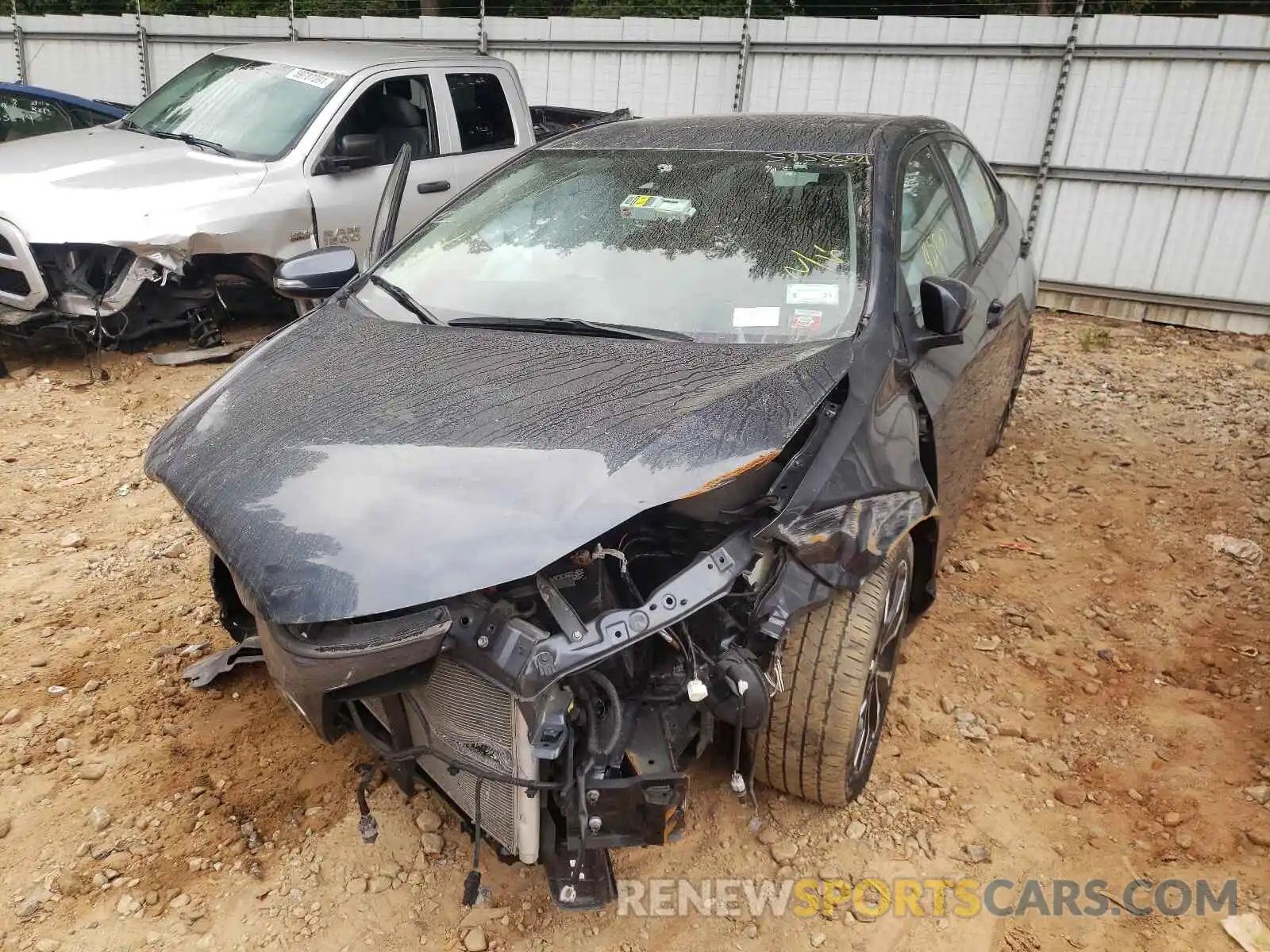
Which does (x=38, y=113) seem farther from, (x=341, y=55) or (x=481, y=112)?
(x=481, y=112)

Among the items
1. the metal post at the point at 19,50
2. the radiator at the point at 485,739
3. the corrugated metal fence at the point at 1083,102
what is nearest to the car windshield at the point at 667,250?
the radiator at the point at 485,739

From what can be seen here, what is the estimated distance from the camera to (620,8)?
1360 cm

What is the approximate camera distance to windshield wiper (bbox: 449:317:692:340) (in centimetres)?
256

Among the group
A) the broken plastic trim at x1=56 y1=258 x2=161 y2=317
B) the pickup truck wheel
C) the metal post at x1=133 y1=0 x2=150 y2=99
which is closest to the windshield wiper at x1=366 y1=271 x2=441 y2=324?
the pickup truck wheel

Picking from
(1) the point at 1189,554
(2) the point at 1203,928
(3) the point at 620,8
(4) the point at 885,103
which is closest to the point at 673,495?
(2) the point at 1203,928

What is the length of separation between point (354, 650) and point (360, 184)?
4.85 metres

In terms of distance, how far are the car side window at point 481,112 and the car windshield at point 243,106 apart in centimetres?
83

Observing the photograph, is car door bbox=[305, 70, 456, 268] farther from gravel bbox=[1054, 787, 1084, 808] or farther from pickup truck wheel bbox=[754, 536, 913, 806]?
gravel bbox=[1054, 787, 1084, 808]

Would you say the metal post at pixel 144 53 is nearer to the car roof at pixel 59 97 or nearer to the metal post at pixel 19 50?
the metal post at pixel 19 50

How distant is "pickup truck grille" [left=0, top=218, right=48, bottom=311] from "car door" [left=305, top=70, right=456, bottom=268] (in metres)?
1.53

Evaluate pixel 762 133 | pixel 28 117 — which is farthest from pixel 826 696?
pixel 28 117

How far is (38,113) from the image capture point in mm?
7602

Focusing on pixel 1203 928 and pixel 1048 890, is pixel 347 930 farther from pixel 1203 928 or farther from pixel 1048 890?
pixel 1203 928

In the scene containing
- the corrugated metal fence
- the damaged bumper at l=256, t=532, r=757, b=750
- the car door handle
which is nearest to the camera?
the damaged bumper at l=256, t=532, r=757, b=750
